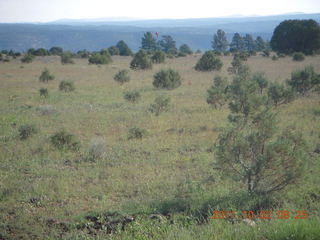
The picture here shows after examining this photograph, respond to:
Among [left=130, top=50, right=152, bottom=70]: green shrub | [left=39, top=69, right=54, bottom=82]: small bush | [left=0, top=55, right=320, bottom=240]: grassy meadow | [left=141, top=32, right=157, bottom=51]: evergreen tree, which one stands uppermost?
[left=141, top=32, right=157, bottom=51]: evergreen tree

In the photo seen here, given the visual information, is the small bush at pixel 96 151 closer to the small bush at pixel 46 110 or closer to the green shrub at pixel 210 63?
the small bush at pixel 46 110

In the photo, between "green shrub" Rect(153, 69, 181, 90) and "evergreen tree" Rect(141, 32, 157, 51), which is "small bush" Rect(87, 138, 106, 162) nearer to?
"green shrub" Rect(153, 69, 181, 90)

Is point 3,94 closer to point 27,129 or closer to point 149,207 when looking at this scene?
point 27,129

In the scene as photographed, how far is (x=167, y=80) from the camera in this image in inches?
812

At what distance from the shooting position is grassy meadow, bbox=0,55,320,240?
15.6ft

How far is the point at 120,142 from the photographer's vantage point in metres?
10.2

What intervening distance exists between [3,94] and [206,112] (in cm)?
1313

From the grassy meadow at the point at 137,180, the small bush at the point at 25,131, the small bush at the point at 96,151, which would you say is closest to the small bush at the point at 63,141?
the grassy meadow at the point at 137,180

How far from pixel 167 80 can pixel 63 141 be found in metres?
12.0

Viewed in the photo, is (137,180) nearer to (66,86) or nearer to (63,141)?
(63,141)
